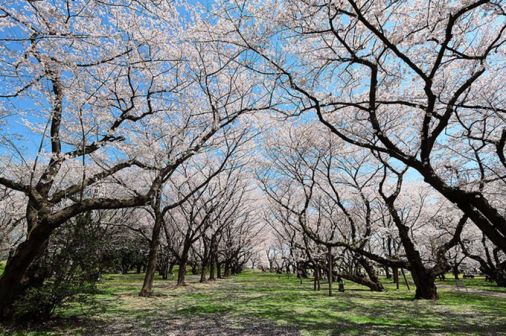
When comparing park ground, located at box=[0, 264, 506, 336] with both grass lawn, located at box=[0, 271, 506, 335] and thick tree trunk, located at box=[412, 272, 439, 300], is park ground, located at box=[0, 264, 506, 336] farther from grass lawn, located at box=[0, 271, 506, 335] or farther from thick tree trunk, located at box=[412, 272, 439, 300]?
thick tree trunk, located at box=[412, 272, 439, 300]

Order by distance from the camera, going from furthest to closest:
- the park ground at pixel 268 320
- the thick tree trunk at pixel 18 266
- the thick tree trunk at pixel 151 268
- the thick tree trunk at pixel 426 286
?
the thick tree trunk at pixel 151 268, the thick tree trunk at pixel 426 286, the park ground at pixel 268 320, the thick tree trunk at pixel 18 266

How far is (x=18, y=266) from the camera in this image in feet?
19.8

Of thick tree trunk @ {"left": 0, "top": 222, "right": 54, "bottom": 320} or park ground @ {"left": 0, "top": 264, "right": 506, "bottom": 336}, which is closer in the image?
thick tree trunk @ {"left": 0, "top": 222, "right": 54, "bottom": 320}

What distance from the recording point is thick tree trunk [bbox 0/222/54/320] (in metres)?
5.97

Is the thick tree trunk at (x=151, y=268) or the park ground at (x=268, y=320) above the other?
the thick tree trunk at (x=151, y=268)

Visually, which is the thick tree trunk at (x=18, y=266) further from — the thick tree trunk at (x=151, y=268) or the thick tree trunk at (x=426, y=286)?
the thick tree trunk at (x=426, y=286)

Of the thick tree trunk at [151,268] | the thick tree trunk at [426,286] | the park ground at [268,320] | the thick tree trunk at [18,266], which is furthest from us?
the thick tree trunk at [151,268]

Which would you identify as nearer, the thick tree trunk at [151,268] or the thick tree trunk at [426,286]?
the thick tree trunk at [426,286]

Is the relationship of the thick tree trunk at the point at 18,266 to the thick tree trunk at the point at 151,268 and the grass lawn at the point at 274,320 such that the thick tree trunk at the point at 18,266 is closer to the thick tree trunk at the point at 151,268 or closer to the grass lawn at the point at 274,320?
the grass lawn at the point at 274,320

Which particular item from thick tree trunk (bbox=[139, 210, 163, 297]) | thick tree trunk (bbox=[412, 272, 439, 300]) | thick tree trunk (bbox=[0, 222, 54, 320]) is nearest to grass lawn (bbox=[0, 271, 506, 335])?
thick tree trunk (bbox=[0, 222, 54, 320])

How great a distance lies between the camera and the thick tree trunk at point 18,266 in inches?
235

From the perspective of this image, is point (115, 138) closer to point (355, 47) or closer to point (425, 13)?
point (355, 47)

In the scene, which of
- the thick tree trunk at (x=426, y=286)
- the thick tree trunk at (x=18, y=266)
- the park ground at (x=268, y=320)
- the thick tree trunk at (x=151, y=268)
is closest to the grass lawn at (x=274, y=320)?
the park ground at (x=268, y=320)

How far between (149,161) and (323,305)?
8930 millimetres
